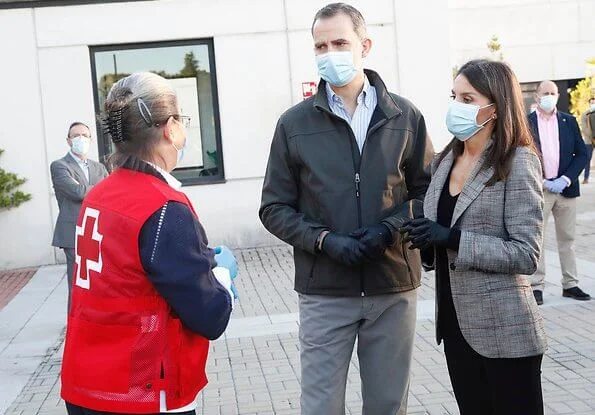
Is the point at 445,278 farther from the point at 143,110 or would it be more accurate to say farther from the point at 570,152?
the point at 570,152

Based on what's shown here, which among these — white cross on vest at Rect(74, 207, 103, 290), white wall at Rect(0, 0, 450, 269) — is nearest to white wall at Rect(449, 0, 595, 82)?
white wall at Rect(0, 0, 450, 269)

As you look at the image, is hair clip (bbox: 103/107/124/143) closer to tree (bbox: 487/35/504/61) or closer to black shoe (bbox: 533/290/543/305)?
black shoe (bbox: 533/290/543/305)

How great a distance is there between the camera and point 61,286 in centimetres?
1190

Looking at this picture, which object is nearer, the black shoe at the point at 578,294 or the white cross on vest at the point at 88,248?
the white cross on vest at the point at 88,248

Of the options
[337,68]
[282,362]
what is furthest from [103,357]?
[282,362]

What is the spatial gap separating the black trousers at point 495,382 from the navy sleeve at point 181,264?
4.27 ft

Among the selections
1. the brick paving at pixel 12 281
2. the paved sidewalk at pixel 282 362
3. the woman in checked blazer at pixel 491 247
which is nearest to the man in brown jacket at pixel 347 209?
the woman in checked blazer at pixel 491 247

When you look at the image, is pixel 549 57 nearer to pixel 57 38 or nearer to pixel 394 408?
pixel 57 38

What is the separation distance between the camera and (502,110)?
380cm

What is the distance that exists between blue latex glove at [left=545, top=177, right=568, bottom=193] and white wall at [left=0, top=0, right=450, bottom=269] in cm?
560

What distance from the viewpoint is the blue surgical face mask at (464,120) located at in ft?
12.6

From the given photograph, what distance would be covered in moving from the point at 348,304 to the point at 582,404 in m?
2.43

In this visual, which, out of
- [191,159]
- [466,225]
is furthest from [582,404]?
[191,159]

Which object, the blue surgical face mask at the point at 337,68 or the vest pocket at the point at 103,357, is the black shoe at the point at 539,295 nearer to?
the blue surgical face mask at the point at 337,68
